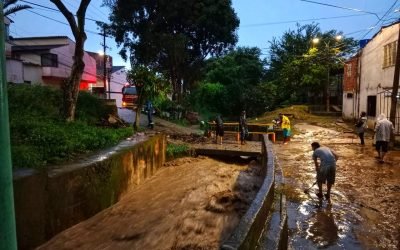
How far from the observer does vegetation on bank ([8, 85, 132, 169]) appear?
7.40 m

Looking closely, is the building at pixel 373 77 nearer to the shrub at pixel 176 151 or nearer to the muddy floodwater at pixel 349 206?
the muddy floodwater at pixel 349 206

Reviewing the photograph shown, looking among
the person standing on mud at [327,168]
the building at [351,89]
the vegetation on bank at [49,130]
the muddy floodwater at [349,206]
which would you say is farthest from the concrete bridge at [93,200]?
the building at [351,89]

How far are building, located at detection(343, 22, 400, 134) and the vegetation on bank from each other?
1555cm

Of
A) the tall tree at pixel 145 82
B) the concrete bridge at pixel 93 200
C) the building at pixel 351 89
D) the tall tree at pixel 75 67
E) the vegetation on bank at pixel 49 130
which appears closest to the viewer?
the concrete bridge at pixel 93 200

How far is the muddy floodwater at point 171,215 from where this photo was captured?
715cm

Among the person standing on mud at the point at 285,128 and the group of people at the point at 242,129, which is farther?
the person standing on mud at the point at 285,128

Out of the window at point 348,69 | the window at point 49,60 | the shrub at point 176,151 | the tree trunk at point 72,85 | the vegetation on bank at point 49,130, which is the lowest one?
the shrub at point 176,151

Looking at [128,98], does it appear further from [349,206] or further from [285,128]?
[349,206]

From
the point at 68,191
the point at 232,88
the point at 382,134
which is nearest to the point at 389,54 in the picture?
the point at 382,134

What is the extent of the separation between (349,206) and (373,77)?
17.8 metres

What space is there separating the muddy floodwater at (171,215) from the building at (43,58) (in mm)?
22238

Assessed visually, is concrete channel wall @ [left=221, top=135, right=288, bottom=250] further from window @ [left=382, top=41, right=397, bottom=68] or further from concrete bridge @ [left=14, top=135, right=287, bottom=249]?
window @ [left=382, top=41, right=397, bottom=68]

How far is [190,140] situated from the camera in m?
19.0

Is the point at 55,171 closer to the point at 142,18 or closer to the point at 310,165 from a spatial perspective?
the point at 310,165
